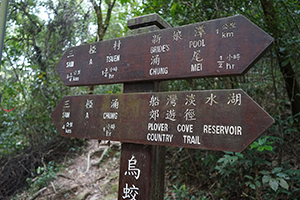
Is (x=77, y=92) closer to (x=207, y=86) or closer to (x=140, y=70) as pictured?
(x=207, y=86)

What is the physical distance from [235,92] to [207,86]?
275 centimetres

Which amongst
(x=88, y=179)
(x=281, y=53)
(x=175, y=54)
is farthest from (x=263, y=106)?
(x=88, y=179)

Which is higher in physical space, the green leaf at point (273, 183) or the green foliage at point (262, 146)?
the green foliage at point (262, 146)

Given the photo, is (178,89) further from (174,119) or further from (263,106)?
(174,119)

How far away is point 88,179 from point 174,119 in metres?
4.41

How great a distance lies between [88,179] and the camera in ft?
17.5

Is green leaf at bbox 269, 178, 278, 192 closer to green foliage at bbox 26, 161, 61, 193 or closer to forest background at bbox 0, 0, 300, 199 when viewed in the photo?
forest background at bbox 0, 0, 300, 199

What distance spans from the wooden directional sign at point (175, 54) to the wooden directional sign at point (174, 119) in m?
0.21

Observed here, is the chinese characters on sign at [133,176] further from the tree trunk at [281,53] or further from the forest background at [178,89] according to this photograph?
the tree trunk at [281,53]

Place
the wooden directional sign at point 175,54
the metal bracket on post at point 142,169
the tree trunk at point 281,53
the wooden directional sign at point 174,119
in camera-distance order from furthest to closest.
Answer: the tree trunk at point 281,53, the metal bracket on post at point 142,169, the wooden directional sign at point 175,54, the wooden directional sign at point 174,119

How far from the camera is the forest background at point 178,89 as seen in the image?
3266 millimetres

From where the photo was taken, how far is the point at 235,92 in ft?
5.13

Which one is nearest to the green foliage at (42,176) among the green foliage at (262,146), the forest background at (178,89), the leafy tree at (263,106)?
the forest background at (178,89)

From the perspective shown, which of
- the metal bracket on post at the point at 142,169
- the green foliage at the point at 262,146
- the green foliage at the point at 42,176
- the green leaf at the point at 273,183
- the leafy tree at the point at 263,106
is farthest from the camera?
the green foliage at the point at 42,176
